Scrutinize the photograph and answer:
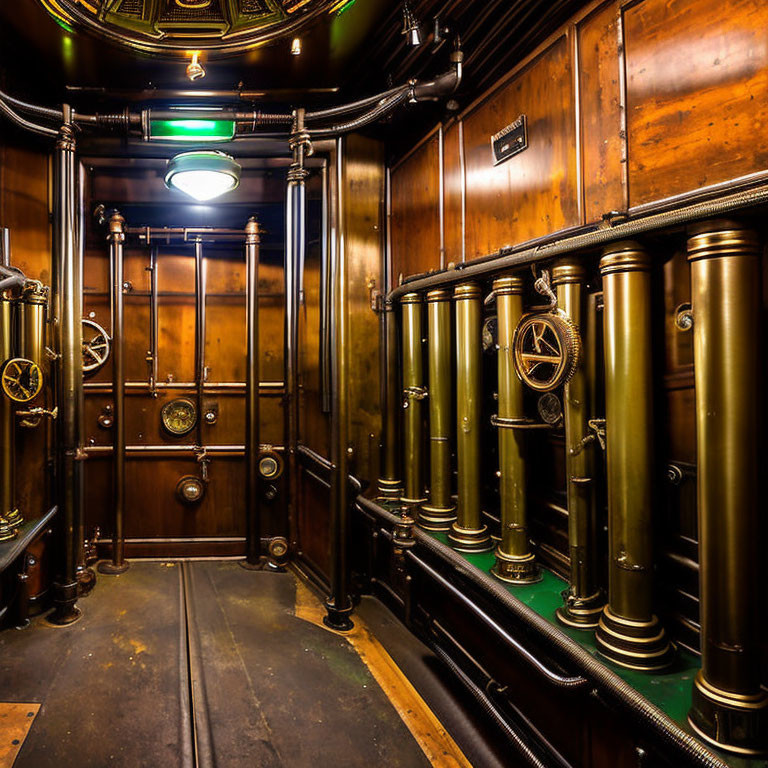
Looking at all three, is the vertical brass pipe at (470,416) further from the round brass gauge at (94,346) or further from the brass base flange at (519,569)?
the round brass gauge at (94,346)

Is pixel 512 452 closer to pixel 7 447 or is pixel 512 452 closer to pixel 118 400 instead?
pixel 7 447

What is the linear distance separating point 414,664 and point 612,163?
2882mm

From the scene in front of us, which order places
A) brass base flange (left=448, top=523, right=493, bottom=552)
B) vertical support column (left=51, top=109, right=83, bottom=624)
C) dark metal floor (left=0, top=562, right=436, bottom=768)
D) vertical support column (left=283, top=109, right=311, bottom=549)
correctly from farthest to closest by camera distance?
1. vertical support column (left=283, top=109, right=311, bottom=549)
2. vertical support column (left=51, top=109, right=83, bottom=624)
3. brass base flange (left=448, top=523, right=493, bottom=552)
4. dark metal floor (left=0, top=562, right=436, bottom=768)

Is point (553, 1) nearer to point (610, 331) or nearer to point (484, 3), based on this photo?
point (484, 3)

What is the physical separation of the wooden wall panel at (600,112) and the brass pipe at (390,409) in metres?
1.79

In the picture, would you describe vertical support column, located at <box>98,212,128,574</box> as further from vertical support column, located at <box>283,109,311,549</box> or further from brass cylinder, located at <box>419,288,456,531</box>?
brass cylinder, located at <box>419,288,456,531</box>

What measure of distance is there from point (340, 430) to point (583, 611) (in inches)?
81.4

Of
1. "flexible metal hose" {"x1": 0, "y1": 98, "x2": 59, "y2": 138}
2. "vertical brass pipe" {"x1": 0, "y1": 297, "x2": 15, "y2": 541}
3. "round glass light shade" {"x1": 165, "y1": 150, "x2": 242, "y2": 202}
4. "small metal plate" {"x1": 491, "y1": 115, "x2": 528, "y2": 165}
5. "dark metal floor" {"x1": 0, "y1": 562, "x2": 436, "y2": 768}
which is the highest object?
"flexible metal hose" {"x1": 0, "y1": 98, "x2": 59, "y2": 138}

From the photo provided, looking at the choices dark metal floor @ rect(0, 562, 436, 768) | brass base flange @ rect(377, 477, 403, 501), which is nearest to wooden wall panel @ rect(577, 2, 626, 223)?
brass base flange @ rect(377, 477, 403, 501)

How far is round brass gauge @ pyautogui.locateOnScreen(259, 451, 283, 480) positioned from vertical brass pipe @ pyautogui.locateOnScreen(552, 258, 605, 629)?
333 centimetres

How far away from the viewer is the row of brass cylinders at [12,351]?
331 cm

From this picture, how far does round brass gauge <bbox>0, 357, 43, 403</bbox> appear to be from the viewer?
3.29 metres

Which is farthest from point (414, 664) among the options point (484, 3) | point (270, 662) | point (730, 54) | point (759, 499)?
point (484, 3)

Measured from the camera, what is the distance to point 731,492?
146 centimetres
